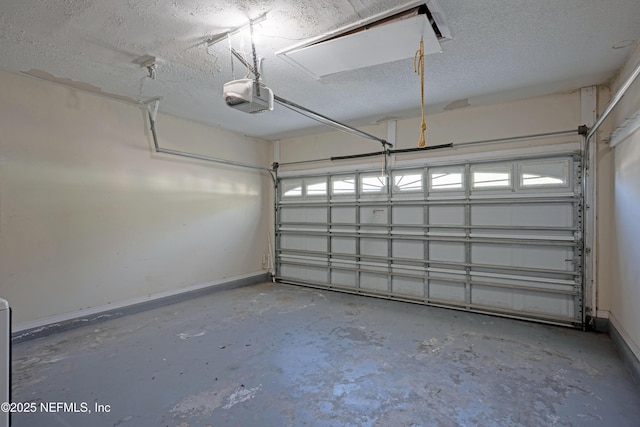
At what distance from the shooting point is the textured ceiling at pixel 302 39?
204 cm

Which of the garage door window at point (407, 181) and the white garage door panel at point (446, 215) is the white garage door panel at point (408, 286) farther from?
the garage door window at point (407, 181)

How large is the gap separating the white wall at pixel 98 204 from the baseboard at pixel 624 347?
474cm

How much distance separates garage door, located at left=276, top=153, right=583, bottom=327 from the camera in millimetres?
3516

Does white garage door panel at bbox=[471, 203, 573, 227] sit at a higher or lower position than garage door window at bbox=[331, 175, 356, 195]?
lower

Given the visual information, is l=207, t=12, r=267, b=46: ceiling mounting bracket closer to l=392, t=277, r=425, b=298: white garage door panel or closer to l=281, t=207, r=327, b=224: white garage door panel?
l=281, t=207, r=327, b=224: white garage door panel

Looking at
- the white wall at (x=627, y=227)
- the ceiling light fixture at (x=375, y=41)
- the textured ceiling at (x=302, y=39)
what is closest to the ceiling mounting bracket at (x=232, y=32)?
the textured ceiling at (x=302, y=39)

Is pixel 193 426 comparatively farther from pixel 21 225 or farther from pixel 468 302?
pixel 468 302

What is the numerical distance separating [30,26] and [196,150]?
97.6 inches

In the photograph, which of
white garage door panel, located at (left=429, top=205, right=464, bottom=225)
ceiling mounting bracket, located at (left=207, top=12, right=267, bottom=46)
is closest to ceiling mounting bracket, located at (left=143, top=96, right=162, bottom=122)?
ceiling mounting bracket, located at (left=207, top=12, right=267, bottom=46)

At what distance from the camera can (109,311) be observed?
365 cm

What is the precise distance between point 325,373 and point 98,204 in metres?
3.12

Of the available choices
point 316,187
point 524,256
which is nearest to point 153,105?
point 316,187

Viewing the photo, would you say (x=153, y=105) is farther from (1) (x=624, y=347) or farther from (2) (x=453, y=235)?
(1) (x=624, y=347)

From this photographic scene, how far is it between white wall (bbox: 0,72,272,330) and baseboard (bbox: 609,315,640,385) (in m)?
4.74
